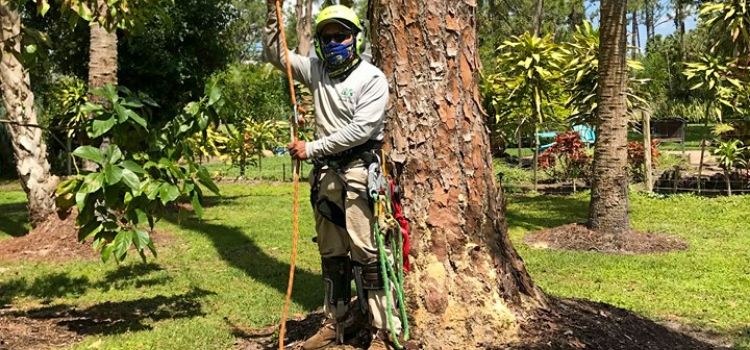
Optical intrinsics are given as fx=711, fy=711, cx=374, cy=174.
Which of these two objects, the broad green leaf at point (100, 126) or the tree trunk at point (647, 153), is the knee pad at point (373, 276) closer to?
the broad green leaf at point (100, 126)

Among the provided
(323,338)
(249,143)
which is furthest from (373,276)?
(249,143)

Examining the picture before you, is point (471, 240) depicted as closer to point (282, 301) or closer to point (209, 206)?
point (282, 301)

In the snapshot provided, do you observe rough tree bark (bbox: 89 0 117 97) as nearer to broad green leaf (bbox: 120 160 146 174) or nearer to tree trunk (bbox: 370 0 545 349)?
broad green leaf (bbox: 120 160 146 174)

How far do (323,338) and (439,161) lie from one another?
1314 millimetres

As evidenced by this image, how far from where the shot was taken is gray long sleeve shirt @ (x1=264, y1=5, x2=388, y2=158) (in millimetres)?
4012

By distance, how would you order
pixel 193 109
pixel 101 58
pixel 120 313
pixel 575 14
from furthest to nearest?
pixel 575 14
pixel 101 58
pixel 120 313
pixel 193 109

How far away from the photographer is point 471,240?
448cm

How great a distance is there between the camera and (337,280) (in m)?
4.44

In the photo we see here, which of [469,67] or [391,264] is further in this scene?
[469,67]

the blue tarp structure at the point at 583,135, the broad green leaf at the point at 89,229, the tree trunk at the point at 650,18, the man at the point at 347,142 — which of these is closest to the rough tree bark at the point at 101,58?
the broad green leaf at the point at 89,229

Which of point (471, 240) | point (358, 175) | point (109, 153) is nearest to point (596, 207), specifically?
point (471, 240)

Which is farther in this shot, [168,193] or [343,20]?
[168,193]

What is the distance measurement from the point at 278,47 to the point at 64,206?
184cm

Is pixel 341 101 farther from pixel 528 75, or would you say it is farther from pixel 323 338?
pixel 528 75
